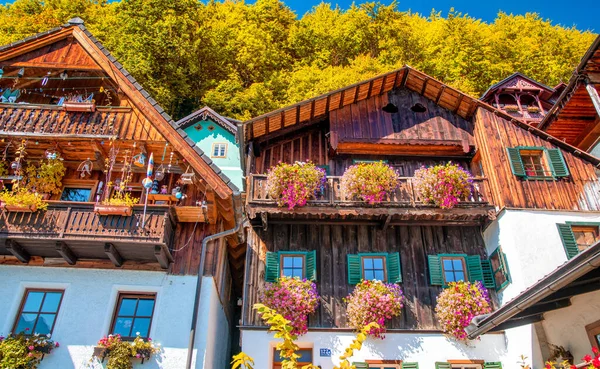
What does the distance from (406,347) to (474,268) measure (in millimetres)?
3132

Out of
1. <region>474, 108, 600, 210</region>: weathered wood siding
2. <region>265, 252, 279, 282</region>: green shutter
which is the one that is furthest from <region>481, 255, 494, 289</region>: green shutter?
<region>265, 252, 279, 282</region>: green shutter

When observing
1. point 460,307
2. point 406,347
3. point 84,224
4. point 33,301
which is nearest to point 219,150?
point 84,224

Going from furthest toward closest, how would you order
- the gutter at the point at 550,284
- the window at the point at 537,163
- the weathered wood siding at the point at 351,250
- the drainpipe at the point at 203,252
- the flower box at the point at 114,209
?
the window at the point at 537,163, the weathered wood siding at the point at 351,250, the flower box at the point at 114,209, the drainpipe at the point at 203,252, the gutter at the point at 550,284

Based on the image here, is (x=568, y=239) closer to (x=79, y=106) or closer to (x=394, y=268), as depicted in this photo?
Result: (x=394, y=268)

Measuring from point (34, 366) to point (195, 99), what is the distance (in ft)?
70.7

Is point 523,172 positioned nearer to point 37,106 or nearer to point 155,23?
point 37,106

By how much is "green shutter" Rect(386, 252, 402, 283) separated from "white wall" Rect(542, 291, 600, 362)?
A: 12.3 feet

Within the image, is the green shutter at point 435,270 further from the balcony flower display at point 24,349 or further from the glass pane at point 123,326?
the balcony flower display at point 24,349

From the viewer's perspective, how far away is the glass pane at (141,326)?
36.7 feet

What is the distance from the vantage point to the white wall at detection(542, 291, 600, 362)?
952cm

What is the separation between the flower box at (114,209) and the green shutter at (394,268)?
281 inches

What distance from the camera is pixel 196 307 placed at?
11352 millimetres

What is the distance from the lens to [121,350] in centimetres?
1038

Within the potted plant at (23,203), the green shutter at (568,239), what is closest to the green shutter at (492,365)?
the green shutter at (568,239)
